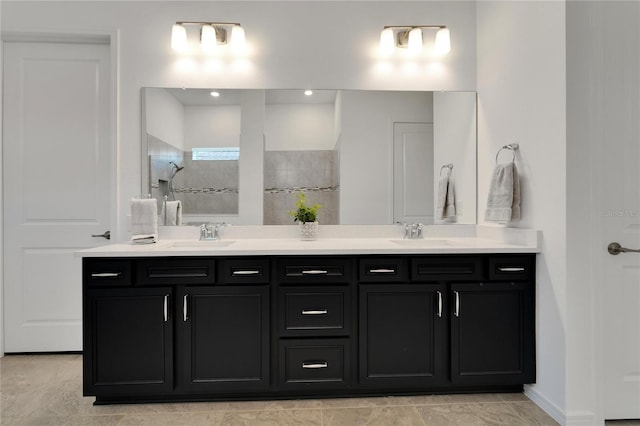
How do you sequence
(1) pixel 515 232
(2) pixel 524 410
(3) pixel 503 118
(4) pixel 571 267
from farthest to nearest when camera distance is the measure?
(3) pixel 503 118
(1) pixel 515 232
(2) pixel 524 410
(4) pixel 571 267

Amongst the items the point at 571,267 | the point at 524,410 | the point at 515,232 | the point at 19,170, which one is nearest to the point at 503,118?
the point at 515,232

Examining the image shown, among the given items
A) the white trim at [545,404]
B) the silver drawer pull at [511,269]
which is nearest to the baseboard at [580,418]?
the white trim at [545,404]

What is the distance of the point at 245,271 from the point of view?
82.6 inches

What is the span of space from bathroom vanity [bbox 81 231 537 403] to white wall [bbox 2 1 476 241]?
86 cm

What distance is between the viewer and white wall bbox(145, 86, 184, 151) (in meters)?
2.68

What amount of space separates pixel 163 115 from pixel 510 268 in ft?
7.81

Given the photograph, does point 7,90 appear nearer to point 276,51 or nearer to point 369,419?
point 276,51

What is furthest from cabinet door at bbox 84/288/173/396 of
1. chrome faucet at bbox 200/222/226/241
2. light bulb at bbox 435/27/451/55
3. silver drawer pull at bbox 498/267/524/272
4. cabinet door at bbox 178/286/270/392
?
light bulb at bbox 435/27/451/55

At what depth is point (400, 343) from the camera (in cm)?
215

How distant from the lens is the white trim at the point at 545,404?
193 centimetres

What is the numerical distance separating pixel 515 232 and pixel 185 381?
199 centimetres

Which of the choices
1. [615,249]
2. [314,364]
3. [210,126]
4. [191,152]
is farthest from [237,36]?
[615,249]

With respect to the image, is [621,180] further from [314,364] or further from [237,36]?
[237,36]

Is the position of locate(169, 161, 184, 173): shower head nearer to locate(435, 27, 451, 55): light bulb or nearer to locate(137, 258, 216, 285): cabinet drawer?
locate(137, 258, 216, 285): cabinet drawer
